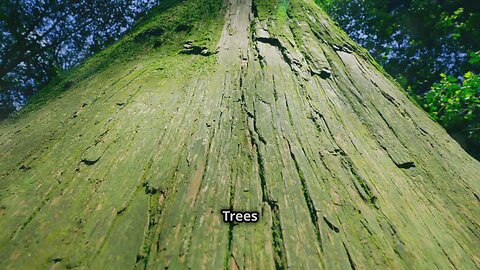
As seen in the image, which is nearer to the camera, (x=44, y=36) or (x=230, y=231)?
(x=230, y=231)

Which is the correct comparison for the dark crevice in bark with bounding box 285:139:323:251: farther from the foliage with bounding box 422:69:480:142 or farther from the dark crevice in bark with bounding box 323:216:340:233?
the foliage with bounding box 422:69:480:142

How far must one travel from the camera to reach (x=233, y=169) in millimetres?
1269

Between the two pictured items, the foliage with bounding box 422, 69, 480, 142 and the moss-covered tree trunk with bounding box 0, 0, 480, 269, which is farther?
the foliage with bounding box 422, 69, 480, 142

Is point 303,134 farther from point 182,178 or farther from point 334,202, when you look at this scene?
point 182,178

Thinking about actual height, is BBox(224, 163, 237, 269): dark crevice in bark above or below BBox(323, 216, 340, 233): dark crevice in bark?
below

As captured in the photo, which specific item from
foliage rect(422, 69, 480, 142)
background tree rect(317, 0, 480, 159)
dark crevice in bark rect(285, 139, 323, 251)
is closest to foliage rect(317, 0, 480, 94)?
background tree rect(317, 0, 480, 159)

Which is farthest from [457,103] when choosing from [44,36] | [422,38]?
[44,36]

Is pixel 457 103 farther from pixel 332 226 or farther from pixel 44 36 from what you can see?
pixel 44 36

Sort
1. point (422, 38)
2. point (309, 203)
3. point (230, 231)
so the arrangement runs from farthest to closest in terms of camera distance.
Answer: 1. point (422, 38)
2. point (309, 203)
3. point (230, 231)

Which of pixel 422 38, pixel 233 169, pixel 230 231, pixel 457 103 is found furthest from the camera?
pixel 422 38

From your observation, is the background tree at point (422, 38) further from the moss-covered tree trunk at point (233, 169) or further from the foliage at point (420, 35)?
the moss-covered tree trunk at point (233, 169)

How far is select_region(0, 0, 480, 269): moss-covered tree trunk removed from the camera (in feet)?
3.26

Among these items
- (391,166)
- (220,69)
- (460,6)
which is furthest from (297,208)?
(460,6)

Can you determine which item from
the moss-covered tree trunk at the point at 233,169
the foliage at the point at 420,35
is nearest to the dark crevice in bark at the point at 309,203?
the moss-covered tree trunk at the point at 233,169
